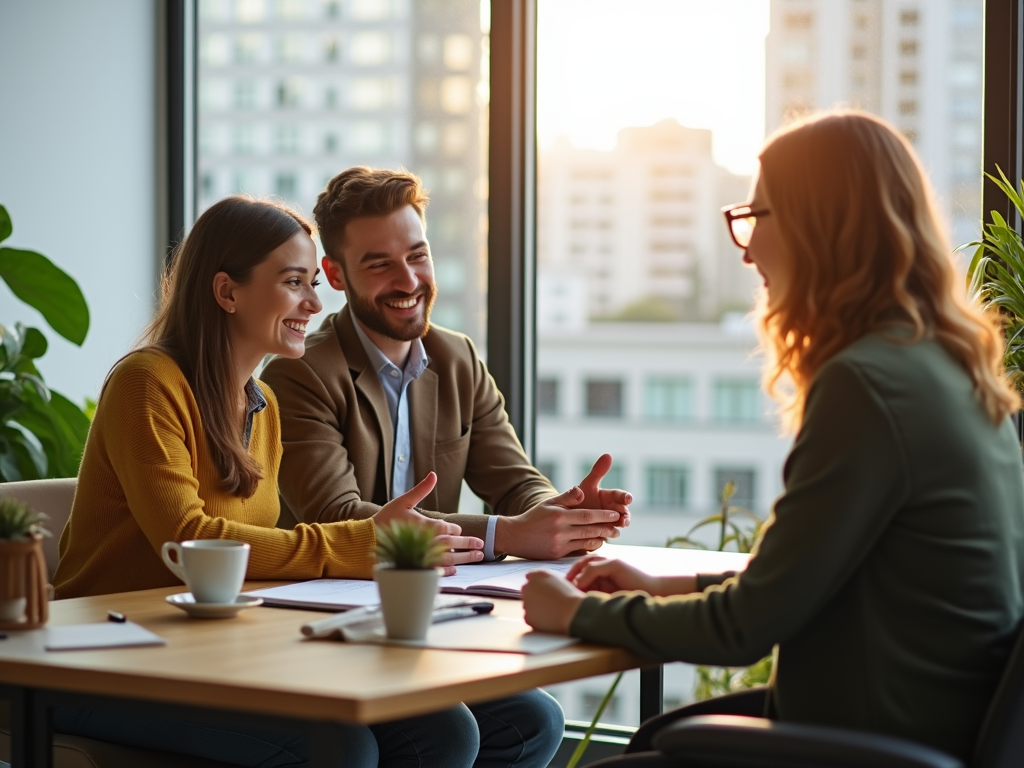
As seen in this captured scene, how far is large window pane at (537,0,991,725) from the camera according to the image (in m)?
3.29

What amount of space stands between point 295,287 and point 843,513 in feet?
4.31

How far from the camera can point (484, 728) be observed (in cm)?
229

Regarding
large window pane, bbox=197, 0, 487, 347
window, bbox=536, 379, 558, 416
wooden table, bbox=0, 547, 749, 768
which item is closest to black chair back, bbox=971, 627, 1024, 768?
wooden table, bbox=0, 547, 749, 768

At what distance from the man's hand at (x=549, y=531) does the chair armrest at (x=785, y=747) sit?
2.87 ft

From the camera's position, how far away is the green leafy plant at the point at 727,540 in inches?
123

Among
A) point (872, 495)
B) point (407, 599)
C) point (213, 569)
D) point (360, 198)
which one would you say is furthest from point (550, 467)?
point (872, 495)

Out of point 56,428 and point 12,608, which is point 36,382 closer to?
point 56,428

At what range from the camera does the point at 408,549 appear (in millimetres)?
1466

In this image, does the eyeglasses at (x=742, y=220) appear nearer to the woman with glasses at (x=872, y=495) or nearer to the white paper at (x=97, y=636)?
the woman with glasses at (x=872, y=495)

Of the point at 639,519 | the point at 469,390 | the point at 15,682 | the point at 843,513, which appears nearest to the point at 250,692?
the point at 15,682

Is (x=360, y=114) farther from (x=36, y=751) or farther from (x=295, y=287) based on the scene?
(x=36, y=751)

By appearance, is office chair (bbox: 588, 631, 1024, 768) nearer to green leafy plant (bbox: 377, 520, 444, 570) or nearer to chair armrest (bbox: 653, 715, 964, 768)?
chair armrest (bbox: 653, 715, 964, 768)

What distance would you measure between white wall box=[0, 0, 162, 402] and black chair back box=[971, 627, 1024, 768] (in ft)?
10.1

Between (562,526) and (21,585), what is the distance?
965 millimetres
